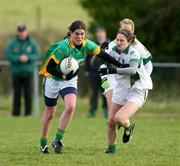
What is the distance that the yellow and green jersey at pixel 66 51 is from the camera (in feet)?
35.6

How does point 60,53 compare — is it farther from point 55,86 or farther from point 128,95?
point 128,95

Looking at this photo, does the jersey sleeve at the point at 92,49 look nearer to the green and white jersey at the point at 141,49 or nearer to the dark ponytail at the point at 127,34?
the green and white jersey at the point at 141,49

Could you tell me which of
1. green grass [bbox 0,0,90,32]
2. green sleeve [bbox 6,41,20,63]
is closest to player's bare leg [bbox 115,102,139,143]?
green sleeve [bbox 6,41,20,63]

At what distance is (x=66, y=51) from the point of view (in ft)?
35.7

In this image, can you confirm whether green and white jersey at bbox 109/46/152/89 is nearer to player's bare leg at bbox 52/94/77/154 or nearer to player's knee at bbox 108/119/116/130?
player's knee at bbox 108/119/116/130

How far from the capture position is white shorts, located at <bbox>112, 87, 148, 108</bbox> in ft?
36.4

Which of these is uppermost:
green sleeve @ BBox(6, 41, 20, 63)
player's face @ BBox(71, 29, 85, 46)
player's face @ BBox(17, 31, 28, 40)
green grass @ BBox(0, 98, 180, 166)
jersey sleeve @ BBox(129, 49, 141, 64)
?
player's face @ BBox(17, 31, 28, 40)

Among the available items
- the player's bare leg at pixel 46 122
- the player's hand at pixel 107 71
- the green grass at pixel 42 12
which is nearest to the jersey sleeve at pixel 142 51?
the player's hand at pixel 107 71

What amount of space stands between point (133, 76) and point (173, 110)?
9.88 m

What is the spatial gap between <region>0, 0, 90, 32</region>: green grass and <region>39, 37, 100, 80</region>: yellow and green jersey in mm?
21105

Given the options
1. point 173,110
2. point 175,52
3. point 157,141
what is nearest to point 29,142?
point 157,141

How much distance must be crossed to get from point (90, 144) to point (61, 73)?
7.16 ft

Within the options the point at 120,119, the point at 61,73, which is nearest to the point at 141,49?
the point at 120,119

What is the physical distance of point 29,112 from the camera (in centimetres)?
1989
